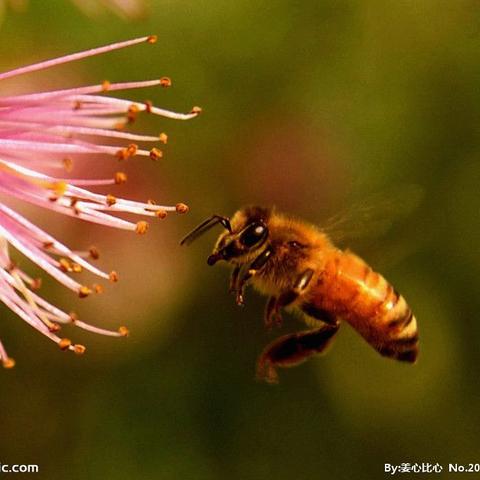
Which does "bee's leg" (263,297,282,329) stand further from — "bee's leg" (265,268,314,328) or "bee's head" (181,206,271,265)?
"bee's head" (181,206,271,265)

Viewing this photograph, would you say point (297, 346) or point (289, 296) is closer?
point (289, 296)

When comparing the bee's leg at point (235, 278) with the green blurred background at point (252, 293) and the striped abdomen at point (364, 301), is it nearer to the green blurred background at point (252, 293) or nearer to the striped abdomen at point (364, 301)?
the striped abdomen at point (364, 301)

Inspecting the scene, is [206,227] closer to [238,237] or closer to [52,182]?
[238,237]

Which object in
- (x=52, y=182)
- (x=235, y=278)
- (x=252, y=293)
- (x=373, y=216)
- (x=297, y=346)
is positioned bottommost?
(x=297, y=346)

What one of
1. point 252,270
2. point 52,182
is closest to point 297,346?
point 252,270

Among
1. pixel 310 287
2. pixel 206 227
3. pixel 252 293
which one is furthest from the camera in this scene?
pixel 252 293

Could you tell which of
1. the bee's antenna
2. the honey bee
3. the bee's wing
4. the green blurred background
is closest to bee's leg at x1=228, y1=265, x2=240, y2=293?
the honey bee

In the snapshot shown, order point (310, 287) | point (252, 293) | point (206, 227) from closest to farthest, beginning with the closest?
1. point (206, 227)
2. point (310, 287)
3. point (252, 293)
